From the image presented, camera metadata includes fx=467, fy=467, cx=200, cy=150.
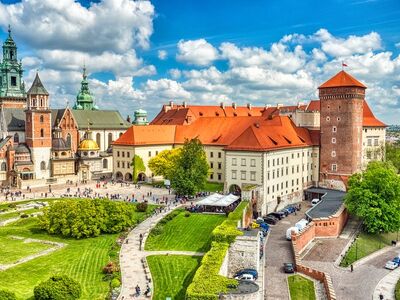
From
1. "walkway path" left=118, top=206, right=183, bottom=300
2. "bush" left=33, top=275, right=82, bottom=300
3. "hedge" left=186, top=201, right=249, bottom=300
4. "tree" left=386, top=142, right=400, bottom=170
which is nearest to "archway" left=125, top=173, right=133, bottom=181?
"walkway path" left=118, top=206, right=183, bottom=300

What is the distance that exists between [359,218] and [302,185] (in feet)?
42.9

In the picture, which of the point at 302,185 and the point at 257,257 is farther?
the point at 302,185

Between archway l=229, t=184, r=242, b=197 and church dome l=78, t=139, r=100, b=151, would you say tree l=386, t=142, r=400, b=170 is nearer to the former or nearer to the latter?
archway l=229, t=184, r=242, b=197

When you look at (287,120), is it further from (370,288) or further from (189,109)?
(370,288)

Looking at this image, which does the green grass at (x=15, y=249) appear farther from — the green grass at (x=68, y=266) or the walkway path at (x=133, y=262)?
the walkway path at (x=133, y=262)

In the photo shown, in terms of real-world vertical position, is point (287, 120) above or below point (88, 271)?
above

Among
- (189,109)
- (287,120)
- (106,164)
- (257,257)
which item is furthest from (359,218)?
(106,164)

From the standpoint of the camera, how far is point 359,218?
63.2 meters

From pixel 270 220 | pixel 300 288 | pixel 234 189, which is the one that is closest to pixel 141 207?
pixel 234 189

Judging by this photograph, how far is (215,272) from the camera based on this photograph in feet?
110

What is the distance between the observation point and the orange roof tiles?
243 feet

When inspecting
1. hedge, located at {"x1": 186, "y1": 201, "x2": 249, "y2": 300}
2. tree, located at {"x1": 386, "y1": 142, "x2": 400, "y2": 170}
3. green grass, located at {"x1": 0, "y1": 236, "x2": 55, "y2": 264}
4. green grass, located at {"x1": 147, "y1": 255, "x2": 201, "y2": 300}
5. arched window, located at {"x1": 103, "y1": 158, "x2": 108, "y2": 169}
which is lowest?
green grass, located at {"x1": 147, "y1": 255, "x2": 201, "y2": 300}

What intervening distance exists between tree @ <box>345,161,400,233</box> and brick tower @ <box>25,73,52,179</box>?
55716mm

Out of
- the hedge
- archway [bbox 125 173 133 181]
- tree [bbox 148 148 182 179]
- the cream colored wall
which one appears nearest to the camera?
the hedge
